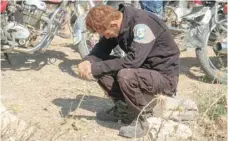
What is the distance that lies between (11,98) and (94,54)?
4.02ft

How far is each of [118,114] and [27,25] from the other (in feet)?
6.77

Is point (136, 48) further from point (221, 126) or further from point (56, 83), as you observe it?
point (56, 83)

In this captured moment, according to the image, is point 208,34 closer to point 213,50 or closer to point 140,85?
point 213,50

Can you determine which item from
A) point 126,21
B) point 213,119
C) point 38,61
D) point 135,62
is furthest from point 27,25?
point 213,119

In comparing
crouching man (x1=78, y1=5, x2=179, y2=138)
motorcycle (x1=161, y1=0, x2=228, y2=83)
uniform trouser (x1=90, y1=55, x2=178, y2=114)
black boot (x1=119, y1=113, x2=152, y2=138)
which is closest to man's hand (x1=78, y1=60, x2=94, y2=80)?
crouching man (x1=78, y1=5, x2=179, y2=138)

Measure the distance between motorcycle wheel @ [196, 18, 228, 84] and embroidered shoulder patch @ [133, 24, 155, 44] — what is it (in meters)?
1.89

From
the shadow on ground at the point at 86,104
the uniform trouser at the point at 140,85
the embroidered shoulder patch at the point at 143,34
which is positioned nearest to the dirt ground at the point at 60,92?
the shadow on ground at the point at 86,104

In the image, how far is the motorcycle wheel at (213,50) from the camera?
5844mm

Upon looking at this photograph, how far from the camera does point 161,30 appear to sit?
4.14 m

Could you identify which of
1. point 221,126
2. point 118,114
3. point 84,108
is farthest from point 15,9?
point 221,126

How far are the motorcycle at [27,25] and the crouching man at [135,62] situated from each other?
6.28ft

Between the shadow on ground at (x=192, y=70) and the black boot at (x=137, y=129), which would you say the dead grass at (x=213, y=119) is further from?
the shadow on ground at (x=192, y=70)

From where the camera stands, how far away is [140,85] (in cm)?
414

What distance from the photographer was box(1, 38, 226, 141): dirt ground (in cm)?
425
